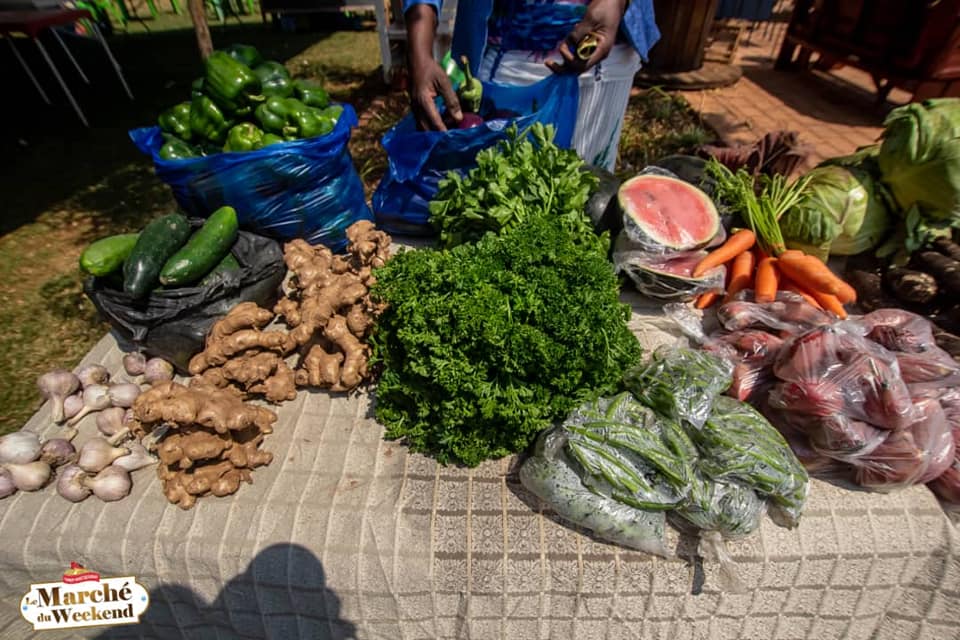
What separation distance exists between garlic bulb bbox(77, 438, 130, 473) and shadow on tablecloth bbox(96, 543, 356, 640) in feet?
1.93

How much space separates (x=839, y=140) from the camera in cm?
530

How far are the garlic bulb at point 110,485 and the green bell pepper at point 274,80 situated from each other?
2354 mm

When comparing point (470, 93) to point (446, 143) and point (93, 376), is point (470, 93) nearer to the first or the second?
point (446, 143)

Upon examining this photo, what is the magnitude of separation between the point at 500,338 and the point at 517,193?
43.4 inches

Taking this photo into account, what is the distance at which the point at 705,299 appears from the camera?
2762mm

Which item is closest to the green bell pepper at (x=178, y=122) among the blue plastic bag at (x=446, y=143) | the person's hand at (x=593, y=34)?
the blue plastic bag at (x=446, y=143)

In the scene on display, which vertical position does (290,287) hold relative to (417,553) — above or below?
above

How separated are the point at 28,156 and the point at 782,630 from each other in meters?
8.59

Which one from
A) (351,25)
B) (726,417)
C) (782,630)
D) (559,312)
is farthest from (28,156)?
(351,25)

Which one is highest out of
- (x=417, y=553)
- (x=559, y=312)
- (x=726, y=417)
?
(x=559, y=312)

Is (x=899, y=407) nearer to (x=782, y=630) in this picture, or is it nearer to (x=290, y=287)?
(x=782, y=630)

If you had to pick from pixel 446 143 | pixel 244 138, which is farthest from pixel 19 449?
pixel 446 143

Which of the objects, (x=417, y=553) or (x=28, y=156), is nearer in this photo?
(x=417, y=553)

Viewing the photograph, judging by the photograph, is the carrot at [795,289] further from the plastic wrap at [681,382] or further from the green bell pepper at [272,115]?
the green bell pepper at [272,115]
